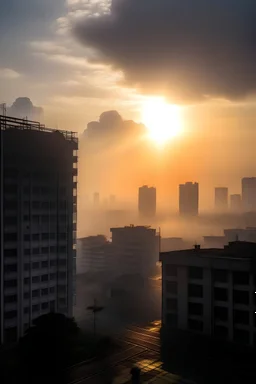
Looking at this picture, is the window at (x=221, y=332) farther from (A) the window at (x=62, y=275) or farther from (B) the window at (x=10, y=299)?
(B) the window at (x=10, y=299)

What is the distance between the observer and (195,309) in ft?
157

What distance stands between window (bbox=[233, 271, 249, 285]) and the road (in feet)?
37.6

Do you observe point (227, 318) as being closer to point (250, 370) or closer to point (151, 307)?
point (250, 370)

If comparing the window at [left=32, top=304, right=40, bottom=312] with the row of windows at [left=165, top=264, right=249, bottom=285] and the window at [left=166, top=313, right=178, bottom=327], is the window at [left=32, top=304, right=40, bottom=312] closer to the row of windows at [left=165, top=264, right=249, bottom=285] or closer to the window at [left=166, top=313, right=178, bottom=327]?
the window at [left=166, top=313, right=178, bottom=327]

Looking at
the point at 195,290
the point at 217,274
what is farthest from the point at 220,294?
the point at 195,290

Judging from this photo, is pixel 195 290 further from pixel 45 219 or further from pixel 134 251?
pixel 134 251

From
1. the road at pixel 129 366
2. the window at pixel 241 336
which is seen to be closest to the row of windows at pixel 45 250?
the road at pixel 129 366

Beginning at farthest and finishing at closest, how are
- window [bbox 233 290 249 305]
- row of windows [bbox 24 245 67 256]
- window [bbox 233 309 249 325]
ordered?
1. row of windows [bbox 24 245 67 256]
2. window [bbox 233 290 249 305]
3. window [bbox 233 309 249 325]

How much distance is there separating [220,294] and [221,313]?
7.06ft

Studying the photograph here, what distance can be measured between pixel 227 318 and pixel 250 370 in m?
8.06

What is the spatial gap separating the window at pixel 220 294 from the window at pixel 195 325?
12.3ft

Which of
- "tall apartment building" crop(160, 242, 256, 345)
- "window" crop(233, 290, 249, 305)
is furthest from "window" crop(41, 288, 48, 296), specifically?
"window" crop(233, 290, 249, 305)

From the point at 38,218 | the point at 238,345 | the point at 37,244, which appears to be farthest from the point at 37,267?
the point at 238,345

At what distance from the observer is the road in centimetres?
3612
